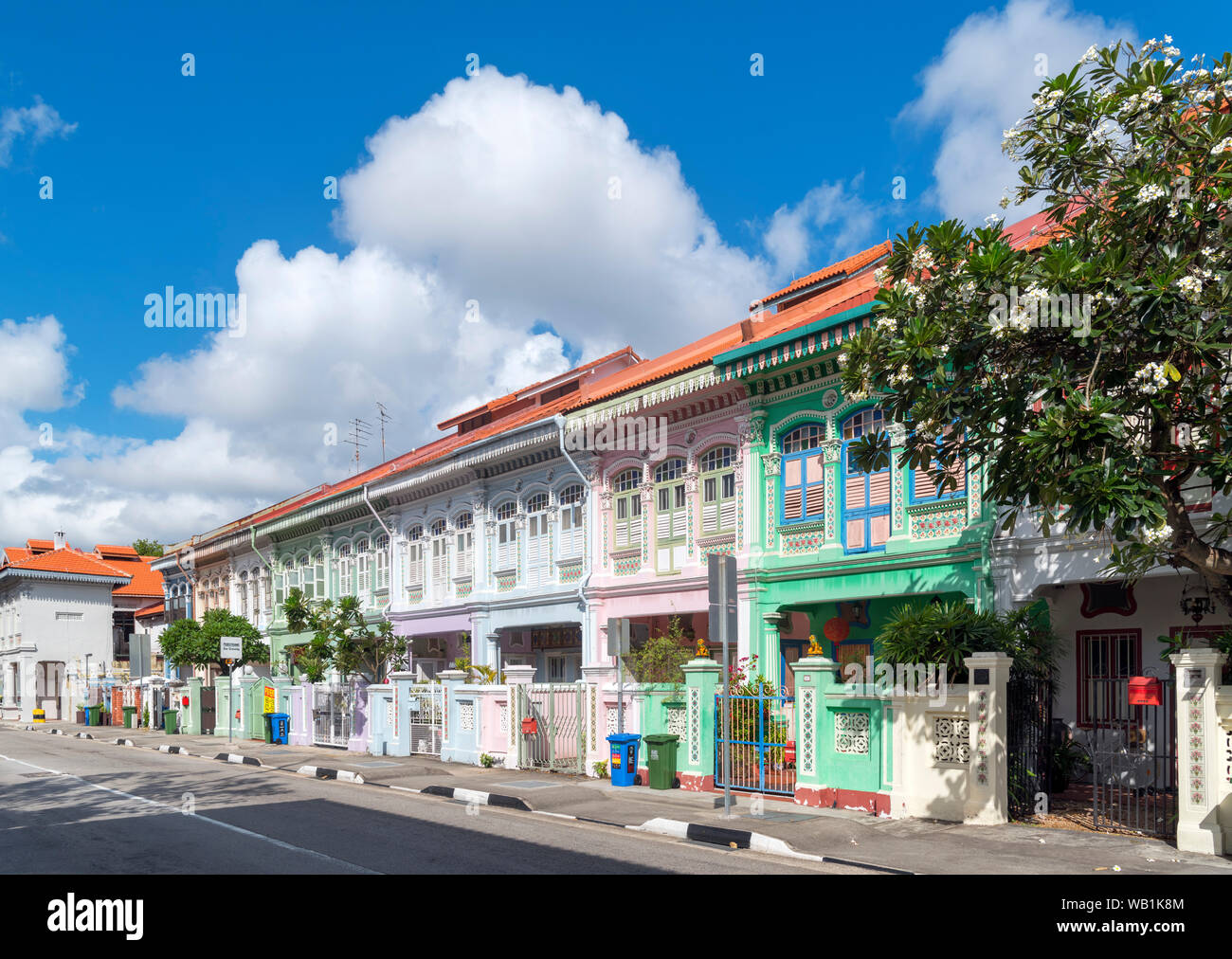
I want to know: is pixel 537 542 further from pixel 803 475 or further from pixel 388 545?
pixel 803 475

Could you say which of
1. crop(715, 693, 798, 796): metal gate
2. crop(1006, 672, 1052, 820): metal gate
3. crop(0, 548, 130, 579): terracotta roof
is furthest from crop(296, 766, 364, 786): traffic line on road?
crop(0, 548, 130, 579): terracotta roof

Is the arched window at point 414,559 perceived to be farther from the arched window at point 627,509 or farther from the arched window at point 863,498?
the arched window at point 863,498

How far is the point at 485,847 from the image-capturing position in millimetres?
11297

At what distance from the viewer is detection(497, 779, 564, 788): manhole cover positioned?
1722 cm

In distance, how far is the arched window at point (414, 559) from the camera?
30.7m

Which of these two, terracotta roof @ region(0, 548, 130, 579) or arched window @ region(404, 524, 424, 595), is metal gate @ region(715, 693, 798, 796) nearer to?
arched window @ region(404, 524, 424, 595)

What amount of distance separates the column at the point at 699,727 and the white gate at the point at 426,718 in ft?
26.5

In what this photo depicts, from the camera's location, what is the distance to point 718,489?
21.0 meters

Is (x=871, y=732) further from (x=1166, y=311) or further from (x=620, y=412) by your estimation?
(x=620, y=412)

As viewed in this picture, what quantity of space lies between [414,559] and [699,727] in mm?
16383

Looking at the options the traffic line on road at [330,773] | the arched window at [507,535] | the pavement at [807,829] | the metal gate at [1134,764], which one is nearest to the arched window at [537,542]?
the arched window at [507,535]
